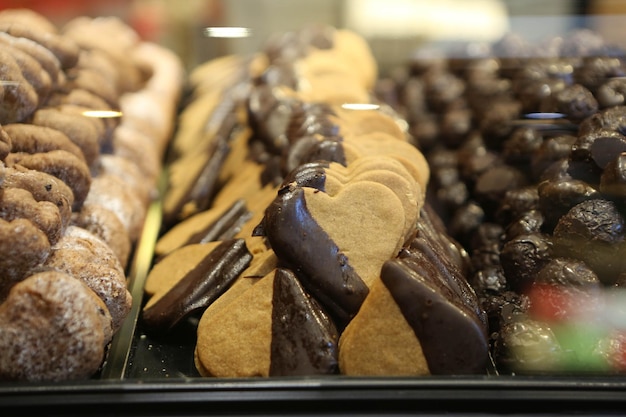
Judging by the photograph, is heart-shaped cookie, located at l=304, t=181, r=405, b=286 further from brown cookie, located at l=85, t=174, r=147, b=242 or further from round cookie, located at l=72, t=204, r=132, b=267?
brown cookie, located at l=85, t=174, r=147, b=242

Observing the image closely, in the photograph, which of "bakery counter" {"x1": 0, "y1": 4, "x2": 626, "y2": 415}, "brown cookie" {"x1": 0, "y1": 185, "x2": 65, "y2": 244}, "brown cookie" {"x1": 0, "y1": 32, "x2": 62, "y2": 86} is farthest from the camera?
"brown cookie" {"x1": 0, "y1": 32, "x2": 62, "y2": 86}

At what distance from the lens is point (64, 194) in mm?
1984

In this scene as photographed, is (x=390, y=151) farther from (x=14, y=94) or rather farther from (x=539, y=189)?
(x=14, y=94)

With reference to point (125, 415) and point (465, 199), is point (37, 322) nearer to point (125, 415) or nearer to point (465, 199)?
point (125, 415)

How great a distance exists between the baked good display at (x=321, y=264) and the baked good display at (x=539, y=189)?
15cm

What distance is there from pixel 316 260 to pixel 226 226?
0.83 meters

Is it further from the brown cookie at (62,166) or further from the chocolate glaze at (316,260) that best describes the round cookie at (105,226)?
the chocolate glaze at (316,260)

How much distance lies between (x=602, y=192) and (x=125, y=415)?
143 centimetres

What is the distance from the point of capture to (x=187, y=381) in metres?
1.57

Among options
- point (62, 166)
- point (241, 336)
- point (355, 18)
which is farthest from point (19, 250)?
point (355, 18)

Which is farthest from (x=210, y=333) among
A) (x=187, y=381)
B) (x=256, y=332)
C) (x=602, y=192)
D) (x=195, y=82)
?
(x=195, y=82)

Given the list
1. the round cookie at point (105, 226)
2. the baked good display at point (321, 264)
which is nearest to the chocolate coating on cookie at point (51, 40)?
the round cookie at point (105, 226)

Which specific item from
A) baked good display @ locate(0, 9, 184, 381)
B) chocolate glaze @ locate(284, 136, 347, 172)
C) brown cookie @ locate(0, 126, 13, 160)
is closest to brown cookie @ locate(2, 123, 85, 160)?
baked good display @ locate(0, 9, 184, 381)

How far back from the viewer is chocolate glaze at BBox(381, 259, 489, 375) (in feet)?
5.29
